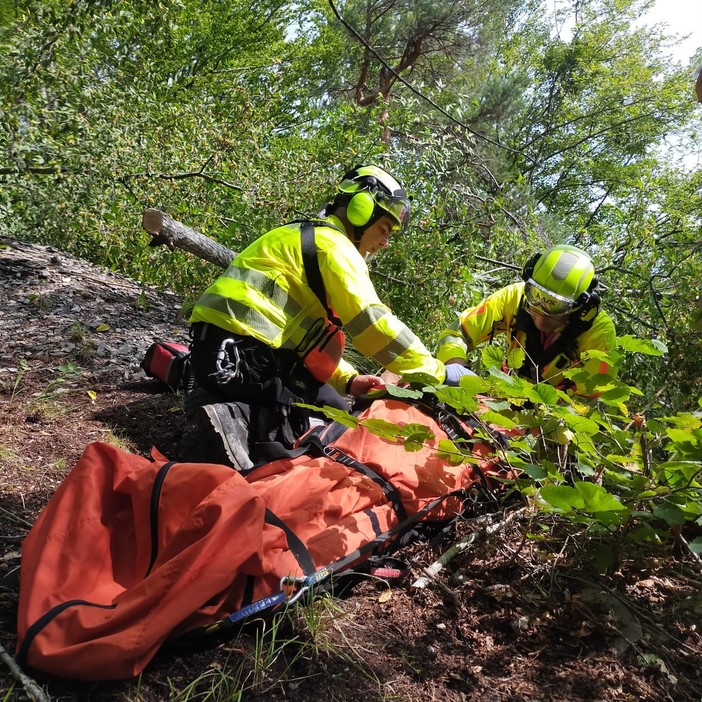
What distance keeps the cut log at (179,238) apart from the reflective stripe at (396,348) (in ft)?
8.89

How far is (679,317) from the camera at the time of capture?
4074mm

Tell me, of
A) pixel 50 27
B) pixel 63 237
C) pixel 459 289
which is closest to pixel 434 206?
pixel 459 289

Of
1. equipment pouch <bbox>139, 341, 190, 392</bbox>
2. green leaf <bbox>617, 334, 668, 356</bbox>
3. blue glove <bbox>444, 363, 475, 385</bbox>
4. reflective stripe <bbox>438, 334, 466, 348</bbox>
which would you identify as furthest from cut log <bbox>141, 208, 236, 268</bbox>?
green leaf <bbox>617, 334, 668, 356</bbox>

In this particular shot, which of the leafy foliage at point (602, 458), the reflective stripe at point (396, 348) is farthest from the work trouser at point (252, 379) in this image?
the leafy foliage at point (602, 458)

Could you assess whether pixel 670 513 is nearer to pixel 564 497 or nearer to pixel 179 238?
pixel 564 497

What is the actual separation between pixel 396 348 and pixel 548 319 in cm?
146

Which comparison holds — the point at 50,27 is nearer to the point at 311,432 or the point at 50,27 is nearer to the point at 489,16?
the point at 311,432

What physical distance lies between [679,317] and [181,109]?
18.8 ft

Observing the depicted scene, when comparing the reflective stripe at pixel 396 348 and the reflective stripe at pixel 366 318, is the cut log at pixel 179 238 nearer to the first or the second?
the reflective stripe at pixel 366 318

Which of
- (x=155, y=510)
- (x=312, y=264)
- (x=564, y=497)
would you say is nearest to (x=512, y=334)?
(x=312, y=264)

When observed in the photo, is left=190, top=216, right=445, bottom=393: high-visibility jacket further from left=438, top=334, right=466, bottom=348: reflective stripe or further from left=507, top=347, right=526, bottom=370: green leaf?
left=438, top=334, right=466, bottom=348: reflective stripe

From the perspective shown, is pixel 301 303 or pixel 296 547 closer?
pixel 296 547

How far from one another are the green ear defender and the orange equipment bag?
132 centimetres

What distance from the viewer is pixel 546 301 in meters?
3.47
